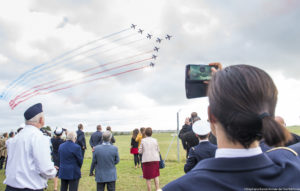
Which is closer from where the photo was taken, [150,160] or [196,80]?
[196,80]

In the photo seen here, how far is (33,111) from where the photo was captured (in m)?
4.83

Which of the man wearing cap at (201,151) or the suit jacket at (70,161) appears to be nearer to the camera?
the man wearing cap at (201,151)

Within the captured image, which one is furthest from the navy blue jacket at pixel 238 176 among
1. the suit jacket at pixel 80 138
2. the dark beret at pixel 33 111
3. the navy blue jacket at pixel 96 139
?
the suit jacket at pixel 80 138

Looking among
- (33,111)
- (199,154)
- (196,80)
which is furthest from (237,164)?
(33,111)

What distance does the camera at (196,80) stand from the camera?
1563 millimetres

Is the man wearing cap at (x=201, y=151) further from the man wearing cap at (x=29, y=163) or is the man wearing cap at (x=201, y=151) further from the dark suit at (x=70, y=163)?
the dark suit at (x=70, y=163)

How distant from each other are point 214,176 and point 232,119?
0.27m

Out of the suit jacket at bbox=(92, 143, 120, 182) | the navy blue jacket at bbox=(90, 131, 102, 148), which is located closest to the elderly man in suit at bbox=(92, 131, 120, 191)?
the suit jacket at bbox=(92, 143, 120, 182)

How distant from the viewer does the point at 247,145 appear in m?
1.17

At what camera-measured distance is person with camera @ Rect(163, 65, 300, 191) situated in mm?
1098

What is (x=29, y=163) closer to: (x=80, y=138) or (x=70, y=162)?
(x=70, y=162)

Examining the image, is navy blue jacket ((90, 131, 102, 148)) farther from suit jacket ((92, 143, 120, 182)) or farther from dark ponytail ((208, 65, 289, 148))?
dark ponytail ((208, 65, 289, 148))

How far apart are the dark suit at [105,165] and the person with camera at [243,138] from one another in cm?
606

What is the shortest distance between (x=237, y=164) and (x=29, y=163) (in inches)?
169
